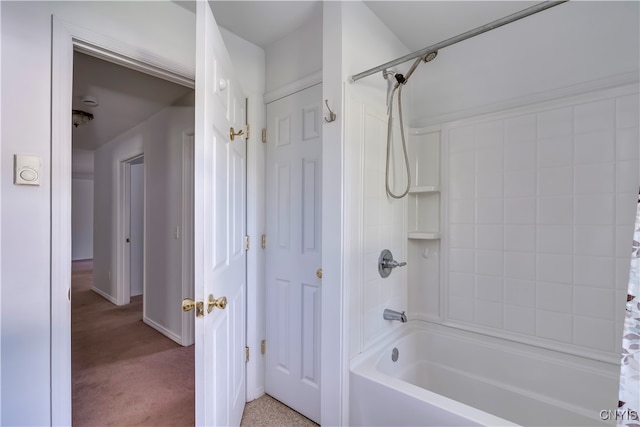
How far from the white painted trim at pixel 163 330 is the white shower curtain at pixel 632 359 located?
2983 millimetres

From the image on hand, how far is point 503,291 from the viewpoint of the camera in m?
1.67

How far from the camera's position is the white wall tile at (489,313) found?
168cm

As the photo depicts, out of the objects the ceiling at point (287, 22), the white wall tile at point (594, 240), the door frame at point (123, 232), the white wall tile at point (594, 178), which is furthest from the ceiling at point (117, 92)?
the white wall tile at point (594, 240)

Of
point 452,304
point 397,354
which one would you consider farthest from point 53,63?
point 452,304

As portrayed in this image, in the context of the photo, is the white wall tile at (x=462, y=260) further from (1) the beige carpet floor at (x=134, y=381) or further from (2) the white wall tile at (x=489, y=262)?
(1) the beige carpet floor at (x=134, y=381)

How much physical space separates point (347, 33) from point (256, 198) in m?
1.09

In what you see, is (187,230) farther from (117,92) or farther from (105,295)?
(105,295)

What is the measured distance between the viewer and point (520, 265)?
1617 millimetres

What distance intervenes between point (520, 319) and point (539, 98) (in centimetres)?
123

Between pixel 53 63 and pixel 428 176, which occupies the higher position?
pixel 53 63

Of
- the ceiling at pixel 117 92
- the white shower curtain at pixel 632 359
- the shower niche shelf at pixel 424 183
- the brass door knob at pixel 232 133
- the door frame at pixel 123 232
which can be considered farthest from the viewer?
the door frame at pixel 123 232

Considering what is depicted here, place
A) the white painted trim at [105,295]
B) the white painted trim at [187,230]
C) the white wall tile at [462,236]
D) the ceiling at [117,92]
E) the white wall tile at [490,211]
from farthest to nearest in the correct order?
1. the white painted trim at [105,295]
2. the white painted trim at [187,230]
3. the ceiling at [117,92]
4. the white wall tile at [462,236]
5. the white wall tile at [490,211]

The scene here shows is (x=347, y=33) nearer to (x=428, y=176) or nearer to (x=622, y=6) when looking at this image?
(x=428, y=176)

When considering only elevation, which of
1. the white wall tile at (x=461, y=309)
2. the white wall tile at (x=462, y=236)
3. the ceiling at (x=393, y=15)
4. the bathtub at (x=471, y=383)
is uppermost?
the ceiling at (x=393, y=15)
